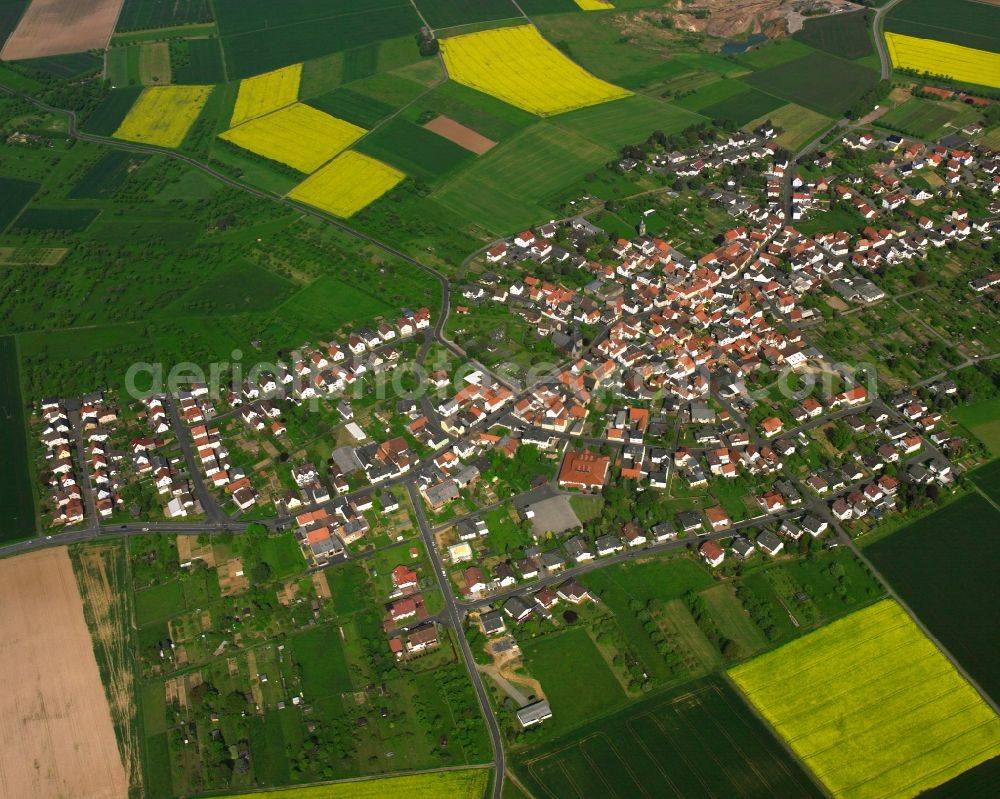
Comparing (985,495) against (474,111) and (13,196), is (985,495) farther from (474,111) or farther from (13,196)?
(13,196)

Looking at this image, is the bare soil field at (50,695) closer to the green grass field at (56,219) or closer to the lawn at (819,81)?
the green grass field at (56,219)

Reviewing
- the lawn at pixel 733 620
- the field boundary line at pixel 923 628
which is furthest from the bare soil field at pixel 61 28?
the field boundary line at pixel 923 628

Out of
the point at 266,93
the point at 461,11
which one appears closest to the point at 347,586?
the point at 266,93

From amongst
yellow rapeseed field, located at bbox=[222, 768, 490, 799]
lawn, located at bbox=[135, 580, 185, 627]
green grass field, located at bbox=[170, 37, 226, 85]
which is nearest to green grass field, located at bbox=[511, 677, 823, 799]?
yellow rapeseed field, located at bbox=[222, 768, 490, 799]

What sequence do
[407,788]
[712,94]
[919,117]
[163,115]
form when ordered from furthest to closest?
[163,115] → [712,94] → [919,117] → [407,788]

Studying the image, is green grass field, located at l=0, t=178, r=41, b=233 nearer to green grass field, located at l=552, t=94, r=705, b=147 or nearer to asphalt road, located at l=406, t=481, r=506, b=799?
green grass field, located at l=552, t=94, r=705, b=147

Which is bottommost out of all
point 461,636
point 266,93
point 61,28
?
point 461,636
